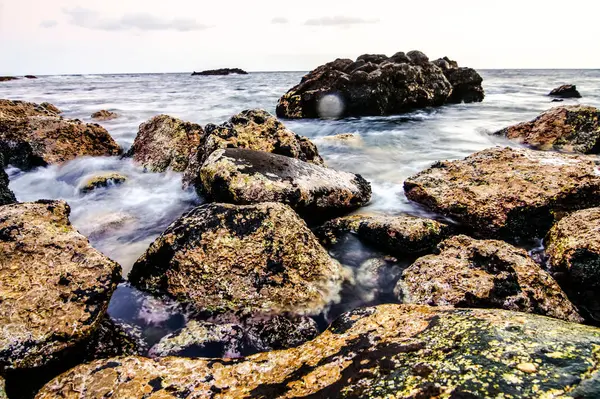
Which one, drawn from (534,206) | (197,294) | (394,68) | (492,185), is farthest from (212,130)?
(394,68)

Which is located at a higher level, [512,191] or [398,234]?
[512,191]

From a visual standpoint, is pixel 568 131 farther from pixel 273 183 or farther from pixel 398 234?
pixel 273 183

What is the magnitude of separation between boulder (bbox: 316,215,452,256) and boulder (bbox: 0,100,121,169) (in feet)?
20.0

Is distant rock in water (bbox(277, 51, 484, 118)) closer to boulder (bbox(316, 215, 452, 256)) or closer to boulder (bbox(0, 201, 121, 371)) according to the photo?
boulder (bbox(316, 215, 452, 256))

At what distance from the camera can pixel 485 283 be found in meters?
3.12

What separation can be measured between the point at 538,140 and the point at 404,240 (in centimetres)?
679

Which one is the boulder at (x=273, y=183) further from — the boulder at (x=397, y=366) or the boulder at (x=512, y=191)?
the boulder at (x=397, y=366)

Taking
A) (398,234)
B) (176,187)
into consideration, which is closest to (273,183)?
(398,234)

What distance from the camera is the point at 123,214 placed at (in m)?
5.46

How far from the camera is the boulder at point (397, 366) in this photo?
5.15ft

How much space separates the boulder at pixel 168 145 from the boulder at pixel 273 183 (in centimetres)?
229

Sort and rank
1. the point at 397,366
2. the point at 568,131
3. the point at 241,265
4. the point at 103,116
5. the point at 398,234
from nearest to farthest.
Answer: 1. the point at 397,366
2. the point at 241,265
3. the point at 398,234
4. the point at 568,131
5. the point at 103,116

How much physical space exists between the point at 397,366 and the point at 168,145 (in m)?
6.54

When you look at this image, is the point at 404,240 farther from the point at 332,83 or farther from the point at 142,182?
the point at 332,83
